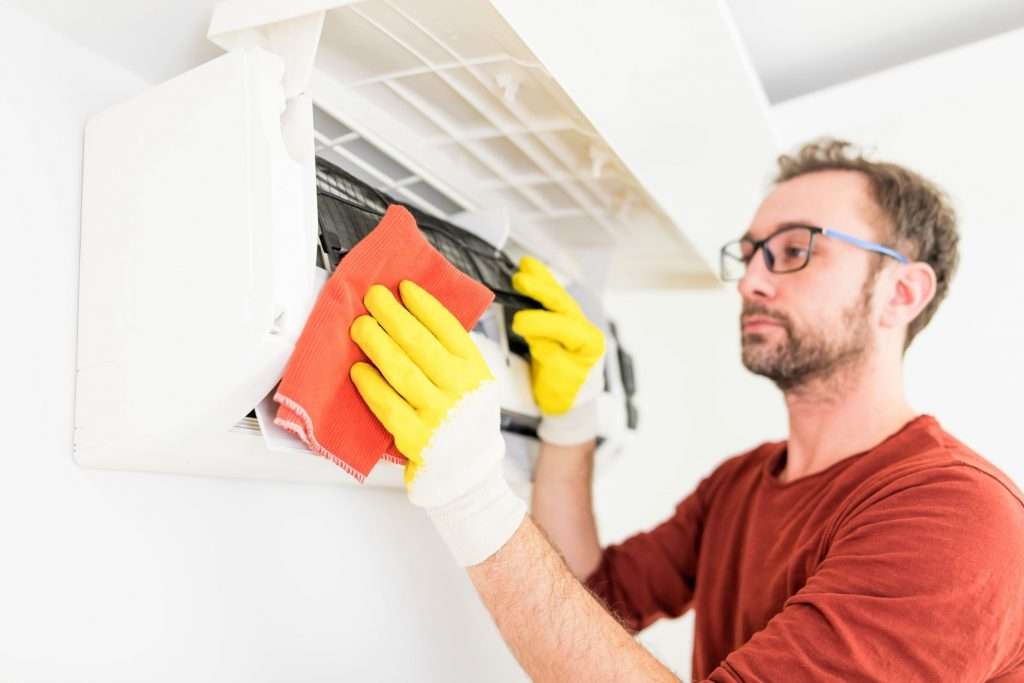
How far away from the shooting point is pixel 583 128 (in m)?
1.12

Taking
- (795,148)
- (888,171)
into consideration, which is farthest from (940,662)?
(795,148)

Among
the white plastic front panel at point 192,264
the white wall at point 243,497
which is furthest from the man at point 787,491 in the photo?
the white wall at point 243,497

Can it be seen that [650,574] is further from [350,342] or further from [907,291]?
[350,342]

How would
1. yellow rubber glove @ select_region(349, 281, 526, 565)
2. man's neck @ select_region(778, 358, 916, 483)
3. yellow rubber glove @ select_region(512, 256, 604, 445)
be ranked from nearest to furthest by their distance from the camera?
yellow rubber glove @ select_region(349, 281, 526, 565), yellow rubber glove @ select_region(512, 256, 604, 445), man's neck @ select_region(778, 358, 916, 483)

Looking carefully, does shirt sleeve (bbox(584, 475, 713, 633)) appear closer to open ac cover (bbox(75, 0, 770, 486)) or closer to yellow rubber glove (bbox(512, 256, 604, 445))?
yellow rubber glove (bbox(512, 256, 604, 445))

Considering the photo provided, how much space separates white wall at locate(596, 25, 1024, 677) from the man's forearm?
796 mm

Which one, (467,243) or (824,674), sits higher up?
(467,243)

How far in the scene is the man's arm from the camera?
4.77 ft

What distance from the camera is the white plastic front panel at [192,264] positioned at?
78 centimetres

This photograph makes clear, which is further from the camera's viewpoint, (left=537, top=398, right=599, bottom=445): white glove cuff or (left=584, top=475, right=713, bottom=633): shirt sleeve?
(left=584, top=475, right=713, bottom=633): shirt sleeve

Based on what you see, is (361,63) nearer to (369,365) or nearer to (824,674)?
(369,365)

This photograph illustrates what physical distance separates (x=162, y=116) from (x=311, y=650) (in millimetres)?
679

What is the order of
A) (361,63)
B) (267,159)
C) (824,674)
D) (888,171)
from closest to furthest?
(267,159)
(824,674)
(361,63)
(888,171)

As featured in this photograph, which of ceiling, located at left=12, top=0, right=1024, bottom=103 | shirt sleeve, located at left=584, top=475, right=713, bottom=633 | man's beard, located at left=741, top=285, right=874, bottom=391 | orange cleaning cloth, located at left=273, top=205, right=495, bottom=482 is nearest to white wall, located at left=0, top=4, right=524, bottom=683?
orange cleaning cloth, located at left=273, top=205, right=495, bottom=482
